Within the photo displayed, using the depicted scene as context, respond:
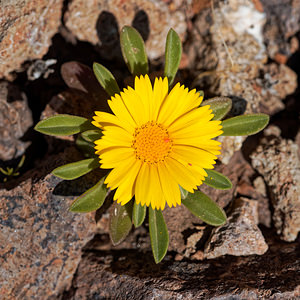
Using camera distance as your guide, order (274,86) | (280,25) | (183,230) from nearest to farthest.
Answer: (183,230)
(274,86)
(280,25)

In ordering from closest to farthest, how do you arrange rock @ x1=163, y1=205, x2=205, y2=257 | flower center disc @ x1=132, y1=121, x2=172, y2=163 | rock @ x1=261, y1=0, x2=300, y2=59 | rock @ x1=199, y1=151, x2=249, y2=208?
flower center disc @ x1=132, y1=121, x2=172, y2=163 → rock @ x1=163, y1=205, x2=205, y2=257 → rock @ x1=199, y1=151, x2=249, y2=208 → rock @ x1=261, y1=0, x2=300, y2=59

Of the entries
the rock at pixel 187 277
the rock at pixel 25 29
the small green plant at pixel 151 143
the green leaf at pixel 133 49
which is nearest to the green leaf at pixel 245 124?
the small green plant at pixel 151 143

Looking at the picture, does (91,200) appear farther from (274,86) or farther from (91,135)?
(274,86)

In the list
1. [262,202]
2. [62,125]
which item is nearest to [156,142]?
[62,125]

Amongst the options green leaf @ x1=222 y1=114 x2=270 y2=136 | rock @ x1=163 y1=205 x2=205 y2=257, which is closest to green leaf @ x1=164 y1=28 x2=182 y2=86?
green leaf @ x1=222 y1=114 x2=270 y2=136

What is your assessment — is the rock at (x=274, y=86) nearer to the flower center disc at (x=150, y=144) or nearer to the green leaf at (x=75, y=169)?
the flower center disc at (x=150, y=144)

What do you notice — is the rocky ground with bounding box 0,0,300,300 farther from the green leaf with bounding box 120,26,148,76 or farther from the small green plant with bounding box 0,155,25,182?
the green leaf with bounding box 120,26,148,76
